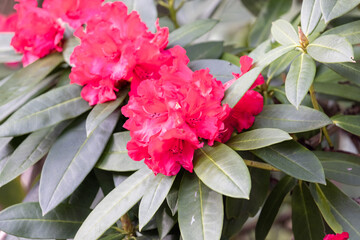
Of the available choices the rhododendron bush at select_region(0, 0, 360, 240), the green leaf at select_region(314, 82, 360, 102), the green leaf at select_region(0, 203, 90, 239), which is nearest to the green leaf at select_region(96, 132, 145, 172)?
the rhododendron bush at select_region(0, 0, 360, 240)

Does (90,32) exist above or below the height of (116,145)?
above

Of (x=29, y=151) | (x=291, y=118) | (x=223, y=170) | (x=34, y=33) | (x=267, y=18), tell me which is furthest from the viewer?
(x=267, y=18)

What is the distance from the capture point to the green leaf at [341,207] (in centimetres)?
71

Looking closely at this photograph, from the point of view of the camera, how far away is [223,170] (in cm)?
59

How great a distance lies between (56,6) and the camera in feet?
2.97

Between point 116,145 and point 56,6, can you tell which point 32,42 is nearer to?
point 56,6

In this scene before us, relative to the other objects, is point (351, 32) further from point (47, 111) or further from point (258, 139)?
point (47, 111)

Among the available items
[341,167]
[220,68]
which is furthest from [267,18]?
[341,167]

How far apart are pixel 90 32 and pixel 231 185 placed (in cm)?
38

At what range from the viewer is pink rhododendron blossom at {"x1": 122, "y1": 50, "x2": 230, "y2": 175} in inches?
23.9

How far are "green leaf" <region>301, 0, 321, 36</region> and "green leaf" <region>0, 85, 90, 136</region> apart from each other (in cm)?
40

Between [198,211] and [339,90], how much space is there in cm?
49

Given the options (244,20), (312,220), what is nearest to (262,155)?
(312,220)

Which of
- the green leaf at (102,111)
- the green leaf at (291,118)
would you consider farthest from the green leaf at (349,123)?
the green leaf at (102,111)
